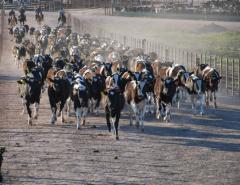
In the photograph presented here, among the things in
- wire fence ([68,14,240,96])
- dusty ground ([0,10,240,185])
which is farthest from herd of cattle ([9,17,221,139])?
wire fence ([68,14,240,96])

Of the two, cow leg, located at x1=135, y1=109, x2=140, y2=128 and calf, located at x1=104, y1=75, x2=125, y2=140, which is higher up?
calf, located at x1=104, y1=75, x2=125, y2=140

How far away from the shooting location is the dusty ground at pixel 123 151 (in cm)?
1588

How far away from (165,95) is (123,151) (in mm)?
5315

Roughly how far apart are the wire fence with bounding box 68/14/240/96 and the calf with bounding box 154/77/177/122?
898 cm

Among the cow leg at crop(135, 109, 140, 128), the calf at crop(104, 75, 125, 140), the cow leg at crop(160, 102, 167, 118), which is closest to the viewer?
the calf at crop(104, 75, 125, 140)

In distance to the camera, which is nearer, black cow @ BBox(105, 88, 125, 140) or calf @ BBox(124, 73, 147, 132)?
black cow @ BBox(105, 88, 125, 140)

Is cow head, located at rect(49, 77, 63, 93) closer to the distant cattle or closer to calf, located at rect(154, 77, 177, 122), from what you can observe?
the distant cattle

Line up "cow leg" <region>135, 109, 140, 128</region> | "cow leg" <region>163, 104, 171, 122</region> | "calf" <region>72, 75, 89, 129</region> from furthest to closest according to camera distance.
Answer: "cow leg" <region>163, 104, 171, 122</region> → "cow leg" <region>135, 109, 140, 128</region> → "calf" <region>72, 75, 89, 129</region>

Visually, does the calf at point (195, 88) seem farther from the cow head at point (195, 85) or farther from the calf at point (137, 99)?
the calf at point (137, 99)

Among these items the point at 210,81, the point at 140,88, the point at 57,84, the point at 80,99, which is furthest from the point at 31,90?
the point at 210,81

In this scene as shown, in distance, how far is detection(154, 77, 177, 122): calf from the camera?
23266mm

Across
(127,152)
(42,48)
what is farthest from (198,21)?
(127,152)

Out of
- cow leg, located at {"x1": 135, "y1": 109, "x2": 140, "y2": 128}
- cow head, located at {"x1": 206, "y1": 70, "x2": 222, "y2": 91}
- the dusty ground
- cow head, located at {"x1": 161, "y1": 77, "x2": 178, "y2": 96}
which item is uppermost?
cow head, located at {"x1": 161, "y1": 77, "x2": 178, "y2": 96}

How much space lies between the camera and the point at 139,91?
21.6 metres
